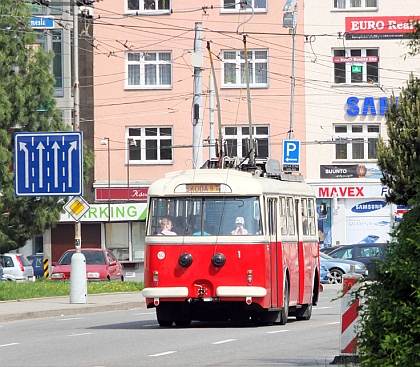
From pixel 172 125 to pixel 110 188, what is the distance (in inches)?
150

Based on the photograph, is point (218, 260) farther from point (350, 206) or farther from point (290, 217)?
point (350, 206)

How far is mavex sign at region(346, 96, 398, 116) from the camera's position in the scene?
53.1m

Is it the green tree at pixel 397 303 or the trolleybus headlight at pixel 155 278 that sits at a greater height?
the green tree at pixel 397 303

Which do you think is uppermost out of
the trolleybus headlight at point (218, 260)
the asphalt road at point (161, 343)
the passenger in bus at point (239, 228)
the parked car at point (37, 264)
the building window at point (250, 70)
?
the building window at point (250, 70)

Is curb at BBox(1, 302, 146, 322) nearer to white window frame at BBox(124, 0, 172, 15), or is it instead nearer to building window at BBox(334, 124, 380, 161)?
building window at BBox(334, 124, 380, 161)

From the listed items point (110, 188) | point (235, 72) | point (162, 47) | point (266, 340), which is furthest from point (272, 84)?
point (266, 340)

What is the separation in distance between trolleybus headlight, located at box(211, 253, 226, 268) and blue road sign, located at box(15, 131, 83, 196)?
28.3ft

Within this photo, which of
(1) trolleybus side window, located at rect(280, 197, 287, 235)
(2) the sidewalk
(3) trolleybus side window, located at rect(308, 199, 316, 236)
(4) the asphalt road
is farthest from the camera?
(2) the sidewalk

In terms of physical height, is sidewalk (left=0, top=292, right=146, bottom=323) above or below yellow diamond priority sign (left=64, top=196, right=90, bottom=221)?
below

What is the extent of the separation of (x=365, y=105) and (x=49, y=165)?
2753cm

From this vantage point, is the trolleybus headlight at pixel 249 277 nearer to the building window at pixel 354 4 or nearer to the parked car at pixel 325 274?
the parked car at pixel 325 274

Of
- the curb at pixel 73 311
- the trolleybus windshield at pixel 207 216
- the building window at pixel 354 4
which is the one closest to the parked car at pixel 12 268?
the curb at pixel 73 311

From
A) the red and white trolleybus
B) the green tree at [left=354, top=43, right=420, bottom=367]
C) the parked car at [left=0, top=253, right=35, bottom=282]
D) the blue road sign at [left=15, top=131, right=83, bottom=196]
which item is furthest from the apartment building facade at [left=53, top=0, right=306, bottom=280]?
the green tree at [left=354, top=43, right=420, bottom=367]

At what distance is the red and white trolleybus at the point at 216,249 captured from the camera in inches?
774
